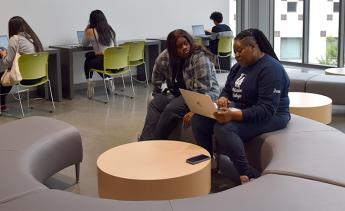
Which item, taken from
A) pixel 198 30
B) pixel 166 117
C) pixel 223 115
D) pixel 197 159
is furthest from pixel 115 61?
pixel 197 159

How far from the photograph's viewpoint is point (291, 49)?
10648 millimetres

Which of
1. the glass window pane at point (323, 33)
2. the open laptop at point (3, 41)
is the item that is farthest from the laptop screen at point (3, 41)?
the glass window pane at point (323, 33)

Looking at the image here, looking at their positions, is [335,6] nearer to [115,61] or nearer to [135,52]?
[135,52]

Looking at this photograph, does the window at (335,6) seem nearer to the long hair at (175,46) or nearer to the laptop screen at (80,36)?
the laptop screen at (80,36)

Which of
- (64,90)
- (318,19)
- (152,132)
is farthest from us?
(318,19)

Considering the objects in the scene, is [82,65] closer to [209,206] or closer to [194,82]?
[194,82]

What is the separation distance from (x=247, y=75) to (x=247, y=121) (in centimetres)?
35

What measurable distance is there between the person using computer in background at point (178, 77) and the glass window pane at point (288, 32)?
662cm

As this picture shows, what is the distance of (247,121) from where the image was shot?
3.30 metres

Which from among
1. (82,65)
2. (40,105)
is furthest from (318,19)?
(40,105)

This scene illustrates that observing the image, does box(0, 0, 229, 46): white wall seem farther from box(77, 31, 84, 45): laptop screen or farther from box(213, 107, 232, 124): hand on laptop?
box(213, 107, 232, 124): hand on laptop

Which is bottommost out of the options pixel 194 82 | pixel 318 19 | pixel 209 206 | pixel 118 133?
pixel 118 133

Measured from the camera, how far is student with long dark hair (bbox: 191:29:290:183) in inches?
127

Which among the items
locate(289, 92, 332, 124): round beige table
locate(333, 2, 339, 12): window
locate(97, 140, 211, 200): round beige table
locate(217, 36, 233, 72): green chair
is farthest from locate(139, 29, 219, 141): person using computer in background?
locate(333, 2, 339, 12): window
